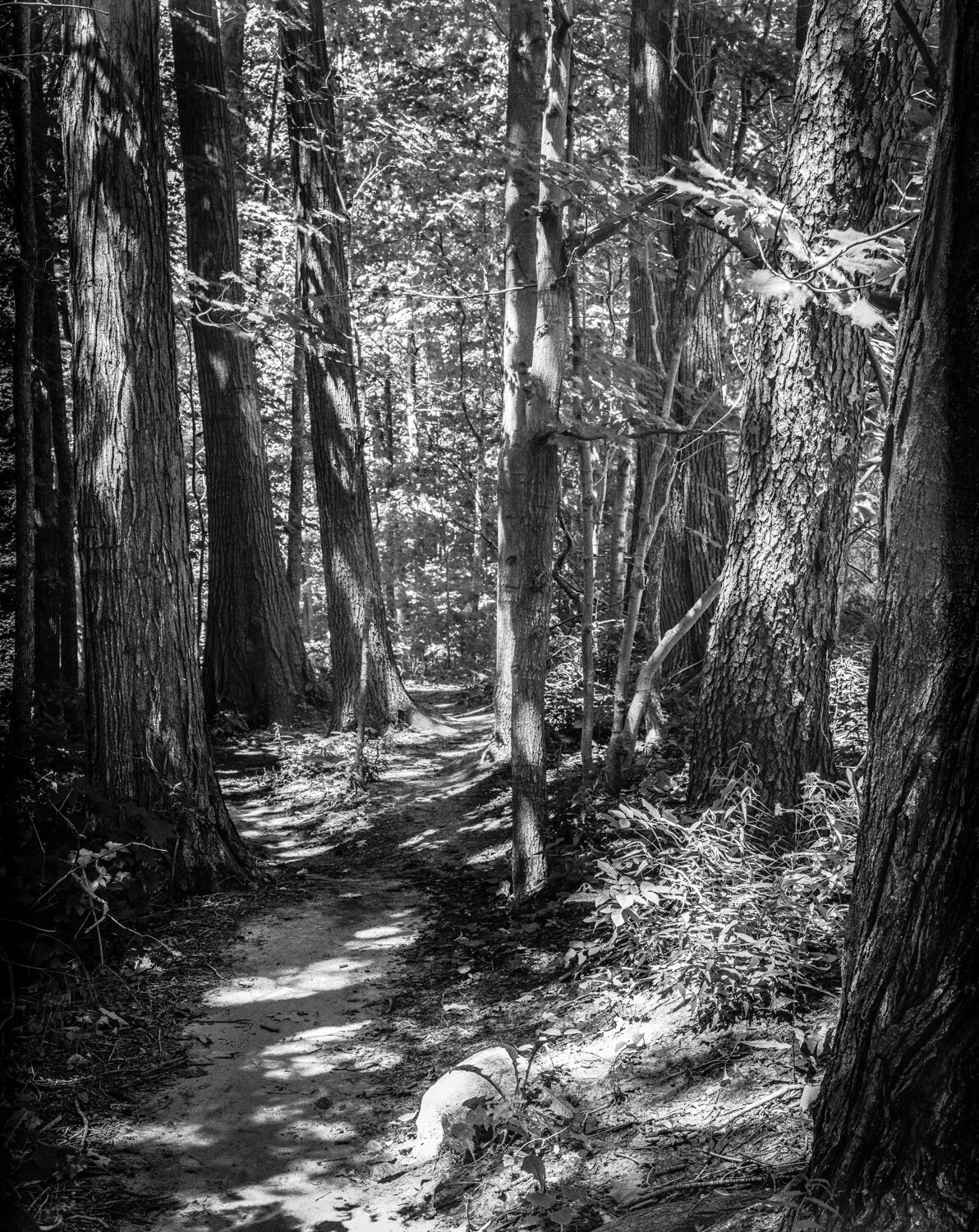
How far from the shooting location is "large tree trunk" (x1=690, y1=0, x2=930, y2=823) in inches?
186

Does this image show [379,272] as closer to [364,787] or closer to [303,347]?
[303,347]

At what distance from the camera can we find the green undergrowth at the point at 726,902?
13.0 ft

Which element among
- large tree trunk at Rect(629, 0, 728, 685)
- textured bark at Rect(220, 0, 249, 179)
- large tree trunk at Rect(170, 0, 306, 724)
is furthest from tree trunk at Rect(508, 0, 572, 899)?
textured bark at Rect(220, 0, 249, 179)

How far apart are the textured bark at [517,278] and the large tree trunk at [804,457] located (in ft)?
5.92

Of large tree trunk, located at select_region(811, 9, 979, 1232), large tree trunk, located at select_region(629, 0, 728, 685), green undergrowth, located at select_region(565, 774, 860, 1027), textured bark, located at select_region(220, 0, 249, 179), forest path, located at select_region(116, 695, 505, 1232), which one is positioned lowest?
forest path, located at select_region(116, 695, 505, 1232)

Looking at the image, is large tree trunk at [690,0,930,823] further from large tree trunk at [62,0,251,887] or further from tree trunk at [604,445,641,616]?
large tree trunk at [62,0,251,887]

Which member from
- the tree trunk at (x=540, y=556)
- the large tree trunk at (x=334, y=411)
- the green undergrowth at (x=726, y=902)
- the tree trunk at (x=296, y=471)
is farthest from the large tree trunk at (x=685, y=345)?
the tree trunk at (x=296, y=471)

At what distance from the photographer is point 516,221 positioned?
805cm

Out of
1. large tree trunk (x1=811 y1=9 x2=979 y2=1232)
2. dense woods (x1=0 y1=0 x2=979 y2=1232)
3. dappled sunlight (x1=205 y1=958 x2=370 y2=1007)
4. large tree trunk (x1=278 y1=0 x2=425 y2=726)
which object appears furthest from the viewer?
large tree trunk (x1=278 y1=0 x2=425 y2=726)

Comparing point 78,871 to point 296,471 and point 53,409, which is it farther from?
point 296,471

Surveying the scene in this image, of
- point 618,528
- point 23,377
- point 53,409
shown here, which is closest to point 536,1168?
point 618,528

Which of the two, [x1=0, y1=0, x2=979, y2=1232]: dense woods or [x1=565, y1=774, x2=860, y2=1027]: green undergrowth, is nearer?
[x1=0, y1=0, x2=979, y2=1232]: dense woods

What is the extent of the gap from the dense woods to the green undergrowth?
3cm

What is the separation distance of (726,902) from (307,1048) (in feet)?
7.33
